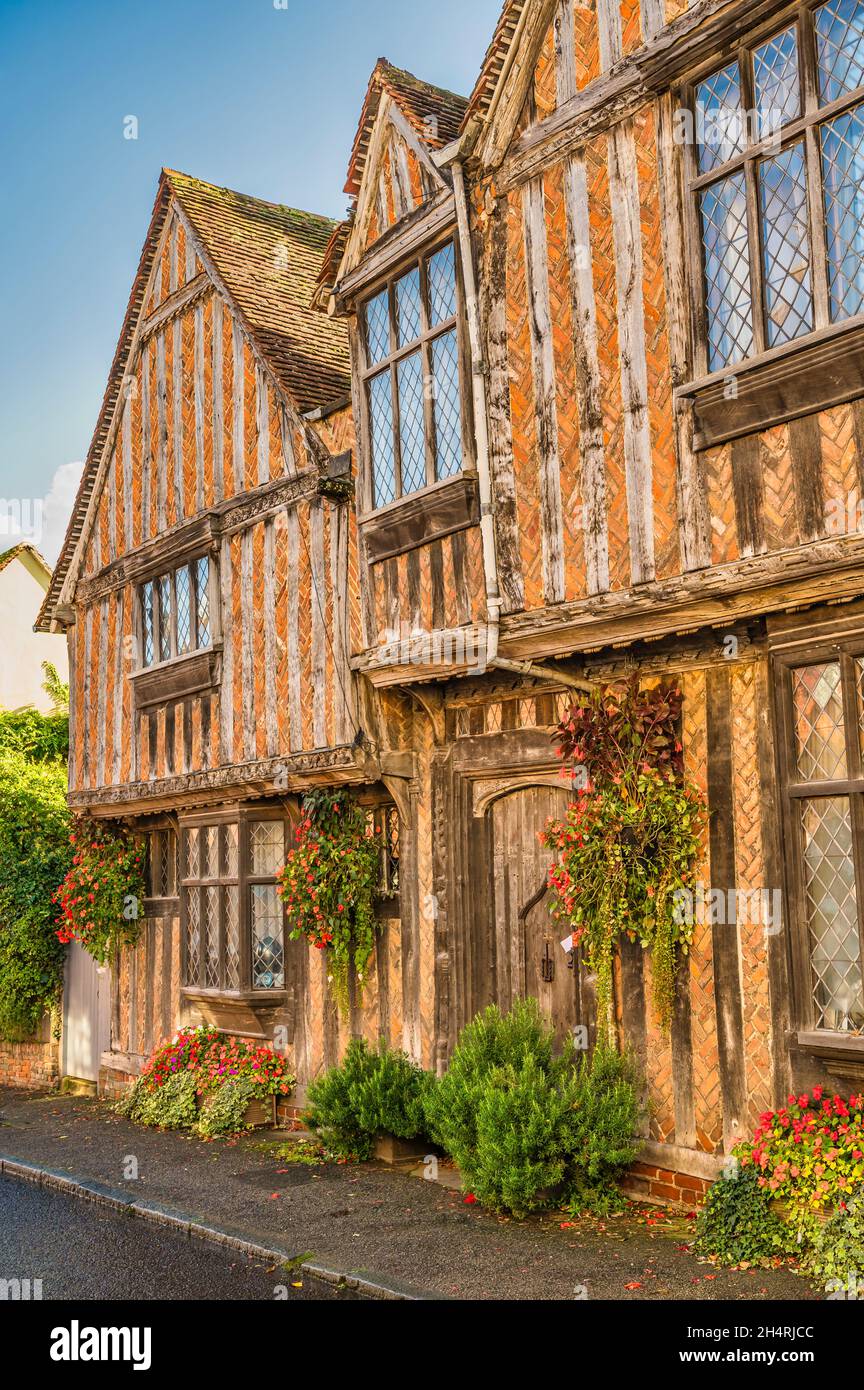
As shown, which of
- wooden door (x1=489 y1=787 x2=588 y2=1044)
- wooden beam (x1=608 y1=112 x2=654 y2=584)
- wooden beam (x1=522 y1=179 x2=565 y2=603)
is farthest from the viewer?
wooden door (x1=489 y1=787 x2=588 y2=1044)

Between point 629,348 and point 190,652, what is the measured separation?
6.24 meters

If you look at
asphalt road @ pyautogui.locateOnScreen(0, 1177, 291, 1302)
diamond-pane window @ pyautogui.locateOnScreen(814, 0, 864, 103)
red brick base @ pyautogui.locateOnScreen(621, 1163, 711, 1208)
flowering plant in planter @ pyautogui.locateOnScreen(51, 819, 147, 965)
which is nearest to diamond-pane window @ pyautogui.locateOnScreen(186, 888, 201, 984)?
flowering plant in planter @ pyautogui.locateOnScreen(51, 819, 147, 965)

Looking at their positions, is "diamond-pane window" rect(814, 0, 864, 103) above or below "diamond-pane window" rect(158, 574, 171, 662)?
above


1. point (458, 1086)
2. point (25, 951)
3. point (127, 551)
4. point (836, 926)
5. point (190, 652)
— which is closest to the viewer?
point (836, 926)

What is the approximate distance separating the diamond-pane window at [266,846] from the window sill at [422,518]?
323 centimetres

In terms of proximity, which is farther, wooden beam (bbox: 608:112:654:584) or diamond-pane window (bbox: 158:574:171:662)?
diamond-pane window (bbox: 158:574:171:662)

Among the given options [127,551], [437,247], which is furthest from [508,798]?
[127,551]

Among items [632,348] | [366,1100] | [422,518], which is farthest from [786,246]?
[366,1100]

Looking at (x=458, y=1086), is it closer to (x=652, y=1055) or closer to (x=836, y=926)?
(x=652, y=1055)

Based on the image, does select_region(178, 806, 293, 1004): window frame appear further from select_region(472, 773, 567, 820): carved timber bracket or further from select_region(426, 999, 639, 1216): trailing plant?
select_region(426, 999, 639, 1216): trailing plant

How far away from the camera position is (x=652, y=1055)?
7.88m

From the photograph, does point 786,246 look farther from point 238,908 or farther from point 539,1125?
point 238,908

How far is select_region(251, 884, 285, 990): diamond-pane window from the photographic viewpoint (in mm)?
11703

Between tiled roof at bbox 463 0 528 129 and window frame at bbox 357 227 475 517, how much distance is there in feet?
2.63
